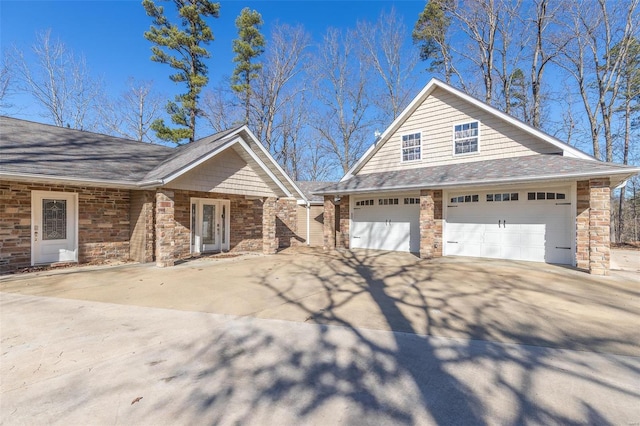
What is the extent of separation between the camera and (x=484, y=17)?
17.0m

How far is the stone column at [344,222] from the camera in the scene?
14.0 meters

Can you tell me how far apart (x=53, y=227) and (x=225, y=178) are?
5.14 metres

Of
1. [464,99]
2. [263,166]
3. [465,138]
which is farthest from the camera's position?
[465,138]

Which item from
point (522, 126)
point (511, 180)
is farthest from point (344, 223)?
point (522, 126)

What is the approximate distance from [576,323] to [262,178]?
390 inches

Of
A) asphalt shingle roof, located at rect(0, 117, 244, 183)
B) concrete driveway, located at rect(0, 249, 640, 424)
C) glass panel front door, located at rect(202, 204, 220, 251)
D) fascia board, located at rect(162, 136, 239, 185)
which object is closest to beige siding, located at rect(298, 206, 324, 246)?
glass panel front door, located at rect(202, 204, 220, 251)

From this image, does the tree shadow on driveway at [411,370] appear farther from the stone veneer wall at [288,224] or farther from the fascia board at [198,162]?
the stone veneer wall at [288,224]

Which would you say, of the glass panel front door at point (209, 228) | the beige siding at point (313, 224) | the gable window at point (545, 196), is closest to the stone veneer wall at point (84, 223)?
the glass panel front door at point (209, 228)

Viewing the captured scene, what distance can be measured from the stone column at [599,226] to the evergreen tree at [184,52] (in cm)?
2048

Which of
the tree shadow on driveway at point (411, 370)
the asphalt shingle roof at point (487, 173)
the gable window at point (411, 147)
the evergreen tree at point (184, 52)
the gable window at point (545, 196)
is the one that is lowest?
the tree shadow on driveway at point (411, 370)

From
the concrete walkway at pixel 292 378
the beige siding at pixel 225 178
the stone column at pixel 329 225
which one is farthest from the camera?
the stone column at pixel 329 225

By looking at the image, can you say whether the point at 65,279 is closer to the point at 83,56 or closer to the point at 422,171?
the point at 422,171

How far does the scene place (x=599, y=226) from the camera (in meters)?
7.82

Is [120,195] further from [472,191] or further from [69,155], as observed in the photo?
[472,191]
